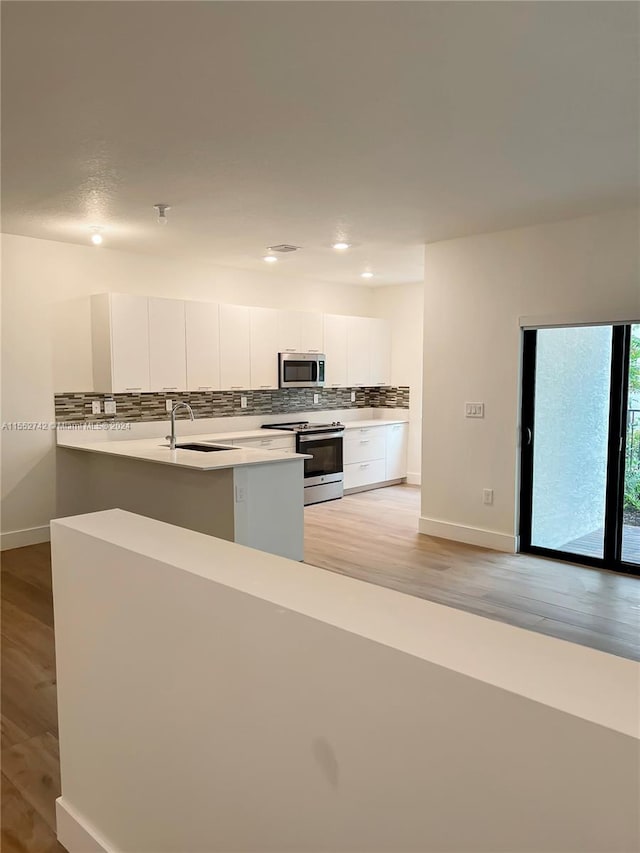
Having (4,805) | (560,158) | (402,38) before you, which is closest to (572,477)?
(560,158)

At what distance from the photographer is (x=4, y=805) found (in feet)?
7.47

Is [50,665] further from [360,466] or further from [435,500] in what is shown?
[360,466]

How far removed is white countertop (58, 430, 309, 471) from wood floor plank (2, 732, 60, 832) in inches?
73.9

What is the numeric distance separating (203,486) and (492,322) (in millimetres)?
2618

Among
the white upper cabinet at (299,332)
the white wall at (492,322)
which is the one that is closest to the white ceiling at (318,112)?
the white wall at (492,322)

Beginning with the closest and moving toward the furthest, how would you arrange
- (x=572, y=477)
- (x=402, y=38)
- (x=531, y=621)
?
1. (x=402, y=38)
2. (x=531, y=621)
3. (x=572, y=477)

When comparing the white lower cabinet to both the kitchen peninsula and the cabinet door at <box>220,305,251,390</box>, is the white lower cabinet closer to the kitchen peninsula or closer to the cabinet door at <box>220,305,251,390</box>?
the cabinet door at <box>220,305,251,390</box>

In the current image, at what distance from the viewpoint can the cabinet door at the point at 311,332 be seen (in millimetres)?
7273

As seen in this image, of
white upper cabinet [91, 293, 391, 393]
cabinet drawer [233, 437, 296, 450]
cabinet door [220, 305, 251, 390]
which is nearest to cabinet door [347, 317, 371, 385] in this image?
white upper cabinet [91, 293, 391, 393]

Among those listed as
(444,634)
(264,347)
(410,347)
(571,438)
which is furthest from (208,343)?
(444,634)

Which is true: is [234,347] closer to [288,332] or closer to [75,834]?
[288,332]

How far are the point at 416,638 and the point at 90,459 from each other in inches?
197

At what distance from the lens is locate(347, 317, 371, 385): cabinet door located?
25.9ft

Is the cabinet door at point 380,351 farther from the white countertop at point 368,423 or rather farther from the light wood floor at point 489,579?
the light wood floor at point 489,579
